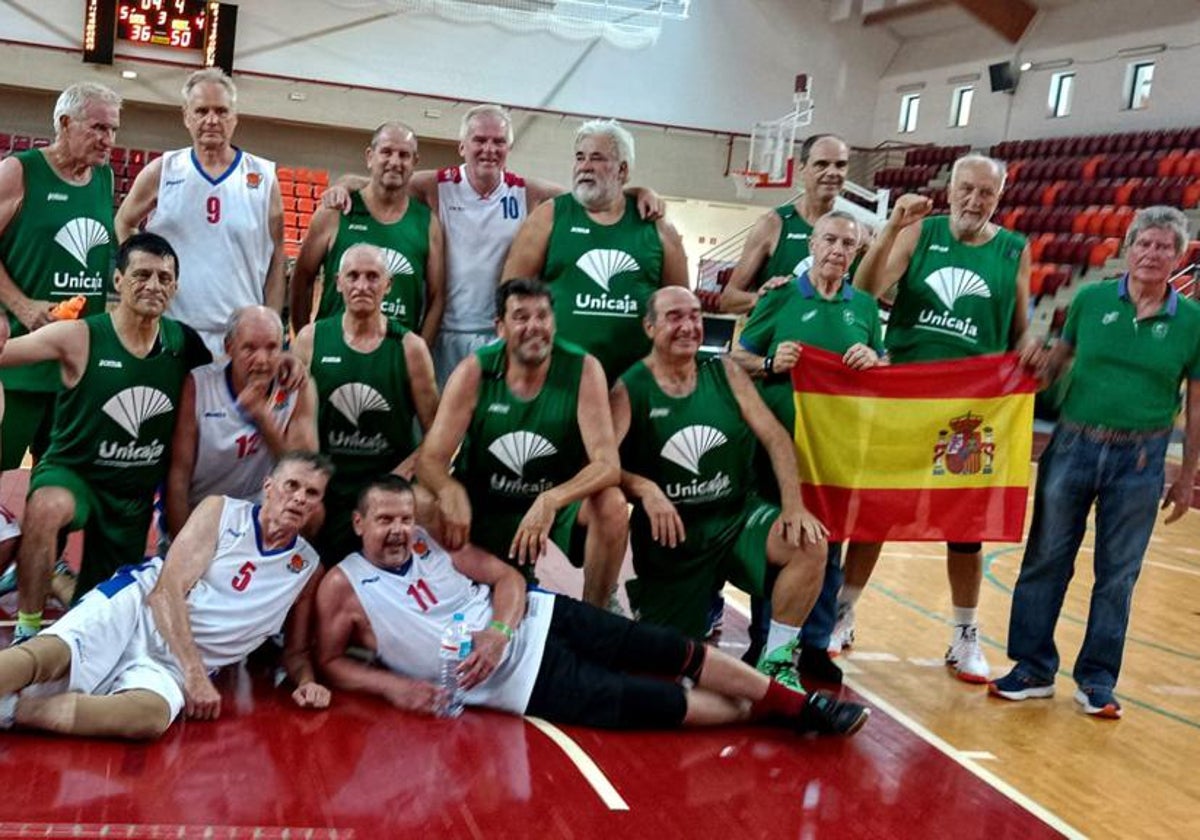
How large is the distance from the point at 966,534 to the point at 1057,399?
0.66 meters

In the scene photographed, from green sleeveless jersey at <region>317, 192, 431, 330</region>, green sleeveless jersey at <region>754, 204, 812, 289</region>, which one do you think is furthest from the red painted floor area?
green sleeveless jersey at <region>754, 204, 812, 289</region>

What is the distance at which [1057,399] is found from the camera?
4.90m

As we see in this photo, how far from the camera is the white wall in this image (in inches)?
648

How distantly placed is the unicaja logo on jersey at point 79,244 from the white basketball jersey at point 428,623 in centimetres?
181

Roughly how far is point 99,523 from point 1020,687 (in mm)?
3549

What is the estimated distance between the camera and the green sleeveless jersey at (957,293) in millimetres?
4980

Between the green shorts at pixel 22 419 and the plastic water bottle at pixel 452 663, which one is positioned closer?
the plastic water bottle at pixel 452 663

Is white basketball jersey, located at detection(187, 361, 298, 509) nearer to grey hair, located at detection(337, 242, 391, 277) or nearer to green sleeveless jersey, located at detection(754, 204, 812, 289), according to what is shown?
grey hair, located at detection(337, 242, 391, 277)

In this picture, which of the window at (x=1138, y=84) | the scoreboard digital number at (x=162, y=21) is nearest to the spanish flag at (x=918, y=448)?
the window at (x=1138, y=84)

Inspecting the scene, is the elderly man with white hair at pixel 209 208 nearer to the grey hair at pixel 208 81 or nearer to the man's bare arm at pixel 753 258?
the grey hair at pixel 208 81

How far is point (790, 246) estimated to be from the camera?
205 inches

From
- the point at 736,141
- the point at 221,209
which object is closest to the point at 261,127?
the point at 736,141

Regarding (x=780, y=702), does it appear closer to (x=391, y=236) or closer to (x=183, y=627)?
(x=183, y=627)

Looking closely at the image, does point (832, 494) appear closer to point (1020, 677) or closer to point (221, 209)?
point (1020, 677)
